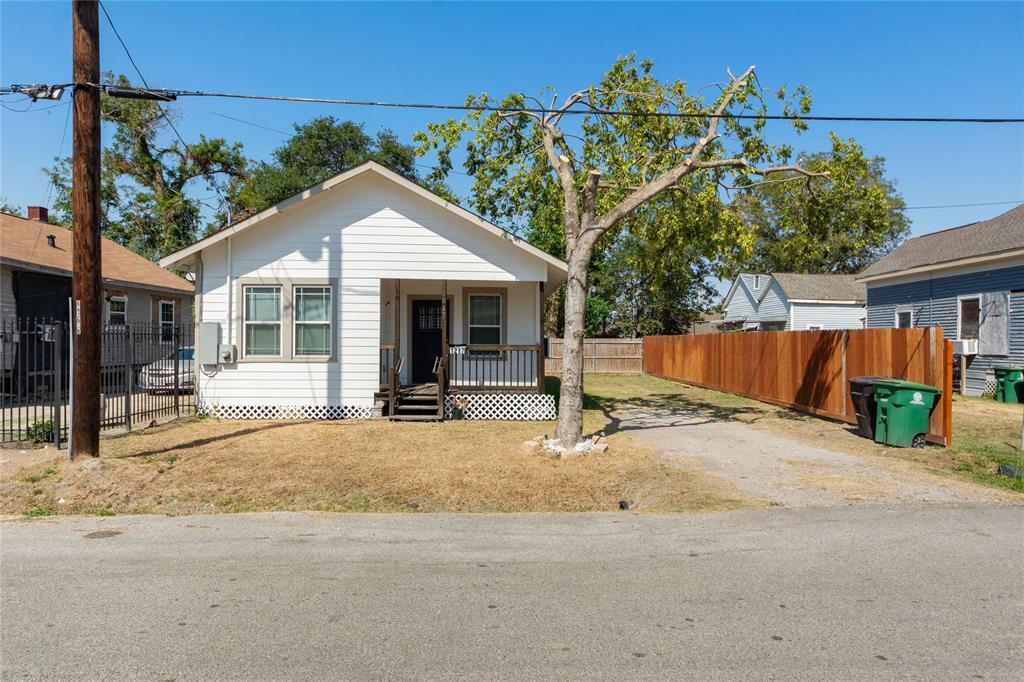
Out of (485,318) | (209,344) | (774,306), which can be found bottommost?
(209,344)

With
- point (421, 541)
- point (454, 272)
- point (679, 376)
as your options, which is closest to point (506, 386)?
point (454, 272)

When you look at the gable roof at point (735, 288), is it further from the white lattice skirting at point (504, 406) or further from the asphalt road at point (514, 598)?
the asphalt road at point (514, 598)

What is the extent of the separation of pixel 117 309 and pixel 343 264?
40.5 ft

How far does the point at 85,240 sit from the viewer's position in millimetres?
8336

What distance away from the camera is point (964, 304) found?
2084cm

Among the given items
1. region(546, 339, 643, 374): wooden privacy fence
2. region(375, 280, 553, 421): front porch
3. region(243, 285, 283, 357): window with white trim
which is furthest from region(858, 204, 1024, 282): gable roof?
region(243, 285, 283, 357): window with white trim

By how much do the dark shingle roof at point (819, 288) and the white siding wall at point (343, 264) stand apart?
25250 mm

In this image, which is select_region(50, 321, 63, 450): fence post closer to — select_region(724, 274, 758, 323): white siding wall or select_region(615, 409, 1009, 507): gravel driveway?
select_region(615, 409, 1009, 507): gravel driveway

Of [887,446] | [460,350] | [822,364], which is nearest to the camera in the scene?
[887,446]

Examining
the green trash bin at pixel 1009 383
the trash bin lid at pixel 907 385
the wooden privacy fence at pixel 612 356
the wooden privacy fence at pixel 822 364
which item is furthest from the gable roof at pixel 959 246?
the wooden privacy fence at pixel 612 356

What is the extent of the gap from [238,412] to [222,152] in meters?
32.5

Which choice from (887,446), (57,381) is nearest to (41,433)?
(57,381)

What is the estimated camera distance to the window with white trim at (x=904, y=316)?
23.4m

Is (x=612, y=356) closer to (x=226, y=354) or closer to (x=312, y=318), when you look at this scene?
(x=312, y=318)
